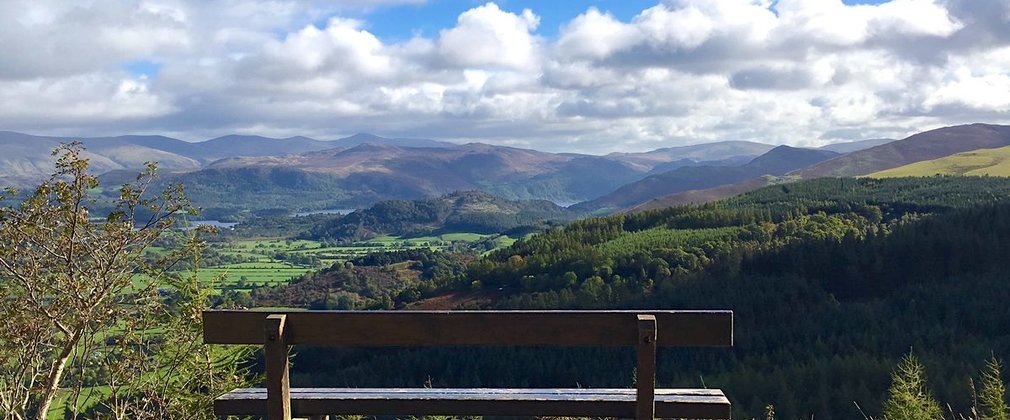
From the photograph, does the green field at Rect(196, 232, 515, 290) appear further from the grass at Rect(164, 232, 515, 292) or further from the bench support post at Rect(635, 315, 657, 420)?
the bench support post at Rect(635, 315, 657, 420)

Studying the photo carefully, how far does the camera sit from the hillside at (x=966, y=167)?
476 feet

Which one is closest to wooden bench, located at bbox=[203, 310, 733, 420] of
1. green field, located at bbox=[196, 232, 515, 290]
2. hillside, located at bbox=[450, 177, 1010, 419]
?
hillside, located at bbox=[450, 177, 1010, 419]

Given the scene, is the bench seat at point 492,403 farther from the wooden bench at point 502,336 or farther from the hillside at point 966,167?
the hillside at point 966,167

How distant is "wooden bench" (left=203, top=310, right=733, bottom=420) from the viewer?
4375 millimetres

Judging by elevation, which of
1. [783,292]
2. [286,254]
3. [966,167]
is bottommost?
[286,254]

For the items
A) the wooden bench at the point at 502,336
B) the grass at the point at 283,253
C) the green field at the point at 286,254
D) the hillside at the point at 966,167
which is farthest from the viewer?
the hillside at the point at 966,167

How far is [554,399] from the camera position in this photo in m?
4.87

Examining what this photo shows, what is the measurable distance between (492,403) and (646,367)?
1083 mm

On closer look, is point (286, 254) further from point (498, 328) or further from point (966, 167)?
point (498, 328)

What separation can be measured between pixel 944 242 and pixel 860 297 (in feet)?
35.3

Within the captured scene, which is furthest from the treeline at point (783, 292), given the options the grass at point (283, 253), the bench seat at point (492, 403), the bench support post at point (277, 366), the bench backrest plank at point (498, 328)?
the grass at point (283, 253)

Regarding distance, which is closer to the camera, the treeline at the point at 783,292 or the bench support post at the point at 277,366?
the bench support post at the point at 277,366

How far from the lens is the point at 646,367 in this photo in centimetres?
432

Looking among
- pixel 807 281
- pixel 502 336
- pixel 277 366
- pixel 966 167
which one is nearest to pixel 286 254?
pixel 807 281
